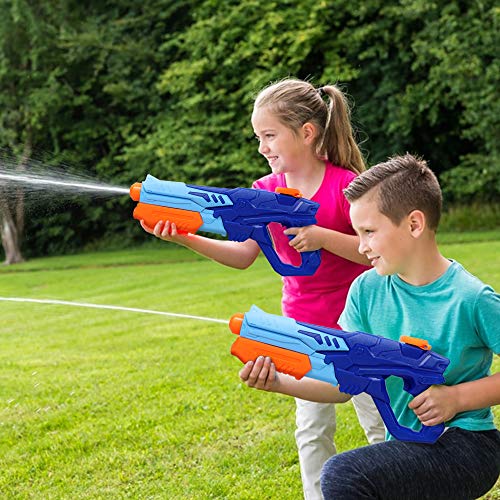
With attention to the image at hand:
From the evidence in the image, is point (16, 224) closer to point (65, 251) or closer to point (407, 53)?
point (65, 251)

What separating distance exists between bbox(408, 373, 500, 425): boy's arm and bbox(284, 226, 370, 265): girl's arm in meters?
0.86

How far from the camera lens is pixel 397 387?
8.00 feet

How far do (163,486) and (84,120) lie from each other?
16671 mm

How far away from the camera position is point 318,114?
3.28m

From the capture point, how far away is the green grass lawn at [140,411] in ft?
13.0

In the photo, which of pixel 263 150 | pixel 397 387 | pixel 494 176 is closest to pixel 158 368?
pixel 263 150

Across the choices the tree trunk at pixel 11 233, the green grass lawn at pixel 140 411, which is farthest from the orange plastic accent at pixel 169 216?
the tree trunk at pixel 11 233

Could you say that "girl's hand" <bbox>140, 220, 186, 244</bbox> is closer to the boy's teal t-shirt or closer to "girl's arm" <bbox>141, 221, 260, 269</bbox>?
"girl's arm" <bbox>141, 221, 260, 269</bbox>

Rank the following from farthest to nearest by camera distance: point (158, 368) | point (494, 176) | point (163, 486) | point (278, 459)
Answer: point (494, 176) → point (158, 368) → point (278, 459) → point (163, 486)

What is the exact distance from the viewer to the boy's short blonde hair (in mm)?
2410

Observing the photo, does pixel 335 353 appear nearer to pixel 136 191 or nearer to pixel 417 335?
pixel 417 335

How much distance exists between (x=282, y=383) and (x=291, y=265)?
31.4 inches

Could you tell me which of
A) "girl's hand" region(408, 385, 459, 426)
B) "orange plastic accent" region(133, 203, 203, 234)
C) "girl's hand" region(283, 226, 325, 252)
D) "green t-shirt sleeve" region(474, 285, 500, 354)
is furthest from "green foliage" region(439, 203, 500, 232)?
"girl's hand" region(408, 385, 459, 426)

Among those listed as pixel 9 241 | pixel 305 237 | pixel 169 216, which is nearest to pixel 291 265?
pixel 305 237
